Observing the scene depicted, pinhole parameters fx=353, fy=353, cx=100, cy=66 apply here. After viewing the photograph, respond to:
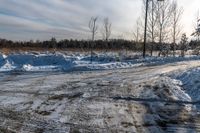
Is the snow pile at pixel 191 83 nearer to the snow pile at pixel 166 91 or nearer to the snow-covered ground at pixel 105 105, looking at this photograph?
the snow-covered ground at pixel 105 105

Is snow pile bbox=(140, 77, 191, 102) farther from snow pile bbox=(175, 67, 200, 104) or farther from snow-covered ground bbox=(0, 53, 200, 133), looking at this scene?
snow pile bbox=(175, 67, 200, 104)

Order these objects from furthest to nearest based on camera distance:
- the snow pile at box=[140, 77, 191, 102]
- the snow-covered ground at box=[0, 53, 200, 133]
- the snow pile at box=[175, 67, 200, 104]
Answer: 1. the snow pile at box=[175, 67, 200, 104]
2. the snow pile at box=[140, 77, 191, 102]
3. the snow-covered ground at box=[0, 53, 200, 133]

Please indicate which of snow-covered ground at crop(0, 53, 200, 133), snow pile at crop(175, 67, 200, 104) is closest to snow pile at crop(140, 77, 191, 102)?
snow-covered ground at crop(0, 53, 200, 133)

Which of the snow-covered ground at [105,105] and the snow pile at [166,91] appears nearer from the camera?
the snow-covered ground at [105,105]

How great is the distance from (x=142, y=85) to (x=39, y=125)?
7400 mm

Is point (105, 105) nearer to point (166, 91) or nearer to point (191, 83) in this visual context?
point (166, 91)

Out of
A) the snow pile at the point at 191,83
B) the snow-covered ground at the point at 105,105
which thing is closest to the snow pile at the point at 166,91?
the snow-covered ground at the point at 105,105

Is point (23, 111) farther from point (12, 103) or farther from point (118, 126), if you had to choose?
point (118, 126)

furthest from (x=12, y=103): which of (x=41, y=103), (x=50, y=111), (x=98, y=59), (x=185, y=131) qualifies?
(x=98, y=59)

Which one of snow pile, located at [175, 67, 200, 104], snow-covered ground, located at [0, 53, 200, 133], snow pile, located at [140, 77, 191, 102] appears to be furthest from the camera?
snow pile, located at [175, 67, 200, 104]

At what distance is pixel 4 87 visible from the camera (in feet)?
54.1

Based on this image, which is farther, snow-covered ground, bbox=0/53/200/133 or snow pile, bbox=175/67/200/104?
snow pile, bbox=175/67/200/104

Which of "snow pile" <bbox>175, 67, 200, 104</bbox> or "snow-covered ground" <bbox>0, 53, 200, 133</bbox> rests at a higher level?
"snow pile" <bbox>175, 67, 200, 104</bbox>

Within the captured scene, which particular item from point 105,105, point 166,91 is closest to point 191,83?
point 166,91
